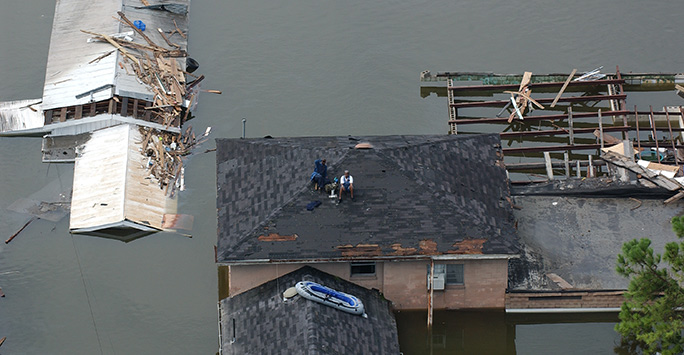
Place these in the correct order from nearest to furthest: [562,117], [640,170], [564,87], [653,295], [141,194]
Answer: [653,295], [640,170], [141,194], [562,117], [564,87]

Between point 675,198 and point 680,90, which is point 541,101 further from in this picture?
point 675,198

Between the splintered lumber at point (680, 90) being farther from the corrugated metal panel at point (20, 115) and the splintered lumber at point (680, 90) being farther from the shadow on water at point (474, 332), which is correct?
the corrugated metal panel at point (20, 115)

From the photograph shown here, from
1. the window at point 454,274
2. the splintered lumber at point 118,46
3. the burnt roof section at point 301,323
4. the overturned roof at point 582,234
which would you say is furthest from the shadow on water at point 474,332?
the splintered lumber at point 118,46

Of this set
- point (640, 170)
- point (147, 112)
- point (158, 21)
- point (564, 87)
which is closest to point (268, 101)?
point (147, 112)

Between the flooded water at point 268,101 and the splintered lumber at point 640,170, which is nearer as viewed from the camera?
the flooded water at point 268,101

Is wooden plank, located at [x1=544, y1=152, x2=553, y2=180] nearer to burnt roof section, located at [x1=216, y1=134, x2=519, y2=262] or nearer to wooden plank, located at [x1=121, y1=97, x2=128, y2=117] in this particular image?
burnt roof section, located at [x1=216, y1=134, x2=519, y2=262]

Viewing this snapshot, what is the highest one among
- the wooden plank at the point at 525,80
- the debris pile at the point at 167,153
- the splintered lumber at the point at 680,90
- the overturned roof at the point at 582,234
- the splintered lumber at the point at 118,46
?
the splintered lumber at the point at 118,46
